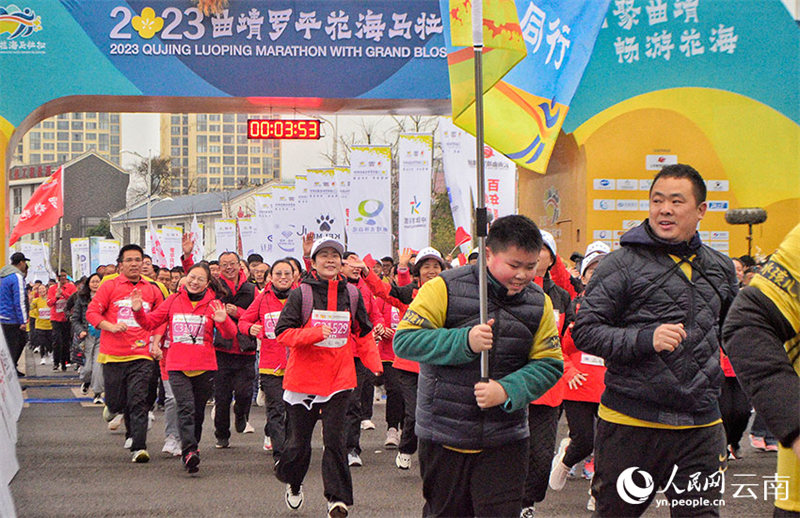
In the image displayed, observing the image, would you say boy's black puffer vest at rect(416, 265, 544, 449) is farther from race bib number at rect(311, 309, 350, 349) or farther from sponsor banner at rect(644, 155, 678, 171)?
sponsor banner at rect(644, 155, 678, 171)

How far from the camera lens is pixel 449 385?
16.0 feet

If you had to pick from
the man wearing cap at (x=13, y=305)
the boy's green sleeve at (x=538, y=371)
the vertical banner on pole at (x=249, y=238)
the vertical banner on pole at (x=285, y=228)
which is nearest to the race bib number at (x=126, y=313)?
the man wearing cap at (x=13, y=305)

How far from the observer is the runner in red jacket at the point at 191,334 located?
995cm

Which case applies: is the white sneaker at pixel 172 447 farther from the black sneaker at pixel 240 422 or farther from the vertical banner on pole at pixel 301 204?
the vertical banner on pole at pixel 301 204

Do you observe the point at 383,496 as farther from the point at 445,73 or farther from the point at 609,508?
the point at 445,73

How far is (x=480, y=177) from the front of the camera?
197 inches

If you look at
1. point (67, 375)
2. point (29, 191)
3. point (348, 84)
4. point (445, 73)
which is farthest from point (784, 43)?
point (29, 191)

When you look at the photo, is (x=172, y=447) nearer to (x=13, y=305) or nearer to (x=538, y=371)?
(x=13, y=305)

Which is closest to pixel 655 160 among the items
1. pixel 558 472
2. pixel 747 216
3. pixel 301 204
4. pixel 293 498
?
pixel 747 216

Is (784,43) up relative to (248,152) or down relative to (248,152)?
down

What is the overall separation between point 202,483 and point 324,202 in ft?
39.9

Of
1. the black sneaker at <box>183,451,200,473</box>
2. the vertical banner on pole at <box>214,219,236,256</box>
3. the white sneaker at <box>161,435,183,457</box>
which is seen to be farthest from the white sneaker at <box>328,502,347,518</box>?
the vertical banner on pole at <box>214,219,236,256</box>

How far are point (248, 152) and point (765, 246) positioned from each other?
586 feet

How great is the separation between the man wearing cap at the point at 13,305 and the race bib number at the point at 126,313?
19.0 feet
